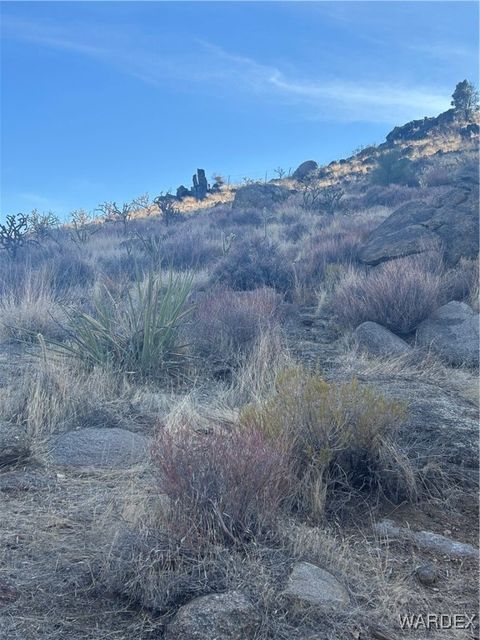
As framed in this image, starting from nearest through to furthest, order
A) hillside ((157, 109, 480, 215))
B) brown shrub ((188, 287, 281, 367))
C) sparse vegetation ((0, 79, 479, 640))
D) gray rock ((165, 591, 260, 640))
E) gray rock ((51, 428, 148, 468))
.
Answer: gray rock ((165, 591, 260, 640)) < sparse vegetation ((0, 79, 479, 640)) < gray rock ((51, 428, 148, 468)) < brown shrub ((188, 287, 281, 367)) < hillside ((157, 109, 480, 215))

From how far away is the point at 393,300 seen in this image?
863 centimetres

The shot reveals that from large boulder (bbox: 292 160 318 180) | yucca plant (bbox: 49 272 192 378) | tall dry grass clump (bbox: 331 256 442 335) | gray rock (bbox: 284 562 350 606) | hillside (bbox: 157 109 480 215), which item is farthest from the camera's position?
large boulder (bbox: 292 160 318 180)

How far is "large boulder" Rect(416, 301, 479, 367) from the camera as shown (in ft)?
24.8

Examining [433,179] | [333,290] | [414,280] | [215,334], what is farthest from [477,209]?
[433,179]

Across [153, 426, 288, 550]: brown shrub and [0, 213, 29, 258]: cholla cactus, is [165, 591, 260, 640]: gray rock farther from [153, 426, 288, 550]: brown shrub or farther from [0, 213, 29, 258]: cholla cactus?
[0, 213, 29, 258]: cholla cactus

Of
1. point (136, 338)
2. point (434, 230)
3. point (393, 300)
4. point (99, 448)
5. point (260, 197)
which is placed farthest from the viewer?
point (260, 197)

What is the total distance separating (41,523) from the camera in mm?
3814

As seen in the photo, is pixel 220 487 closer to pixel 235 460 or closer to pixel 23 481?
pixel 235 460

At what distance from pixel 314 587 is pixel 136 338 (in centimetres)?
469

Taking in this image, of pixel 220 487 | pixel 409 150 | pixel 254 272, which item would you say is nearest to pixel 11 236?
pixel 254 272

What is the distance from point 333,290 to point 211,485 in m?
7.87

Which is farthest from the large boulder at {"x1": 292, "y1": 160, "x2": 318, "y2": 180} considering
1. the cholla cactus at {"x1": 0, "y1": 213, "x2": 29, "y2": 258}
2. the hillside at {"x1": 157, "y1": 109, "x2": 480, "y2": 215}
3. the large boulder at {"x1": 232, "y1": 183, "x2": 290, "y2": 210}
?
the cholla cactus at {"x1": 0, "y1": 213, "x2": 29, "y2": 258}

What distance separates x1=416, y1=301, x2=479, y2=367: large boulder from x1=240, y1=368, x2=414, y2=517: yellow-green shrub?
A: 306 cm

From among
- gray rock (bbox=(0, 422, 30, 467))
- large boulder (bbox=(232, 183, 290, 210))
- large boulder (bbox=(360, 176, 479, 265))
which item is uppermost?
large boulder (bbox=(232, 183, 290, 210))
